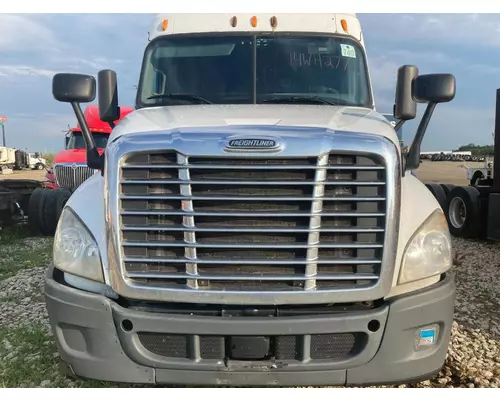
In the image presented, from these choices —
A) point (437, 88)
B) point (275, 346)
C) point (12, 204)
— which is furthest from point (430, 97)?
point (12, 204)

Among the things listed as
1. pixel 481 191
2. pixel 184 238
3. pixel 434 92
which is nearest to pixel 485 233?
pixel 481 191

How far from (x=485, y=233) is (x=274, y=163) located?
27.5 ft

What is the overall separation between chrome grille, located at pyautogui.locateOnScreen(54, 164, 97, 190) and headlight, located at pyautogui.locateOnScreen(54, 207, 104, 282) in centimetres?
1197

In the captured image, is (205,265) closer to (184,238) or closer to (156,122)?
(184,238)

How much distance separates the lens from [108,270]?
9.68ft

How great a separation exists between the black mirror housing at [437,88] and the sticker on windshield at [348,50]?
4.09 ft

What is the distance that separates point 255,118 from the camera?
3.35 meters

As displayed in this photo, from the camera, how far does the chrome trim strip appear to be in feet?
9.45

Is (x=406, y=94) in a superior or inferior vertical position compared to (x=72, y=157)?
superior

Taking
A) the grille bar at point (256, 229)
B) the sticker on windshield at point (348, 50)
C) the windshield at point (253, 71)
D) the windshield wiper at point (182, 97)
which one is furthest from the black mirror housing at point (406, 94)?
the windshield wiper at point (182, 97)

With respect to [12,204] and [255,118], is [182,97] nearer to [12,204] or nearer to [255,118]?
[255,118]

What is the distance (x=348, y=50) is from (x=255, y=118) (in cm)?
190

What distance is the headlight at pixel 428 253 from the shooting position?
2980 mm

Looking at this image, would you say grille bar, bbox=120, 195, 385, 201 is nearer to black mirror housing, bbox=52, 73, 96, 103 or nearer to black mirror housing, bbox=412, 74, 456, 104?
black mirror housing, bbox=412, 74, 456, 104
